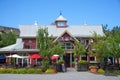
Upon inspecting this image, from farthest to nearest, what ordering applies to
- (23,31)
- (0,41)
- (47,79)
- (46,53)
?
1. (0,41)
2. (23,31)
3. (46,53)
4. (47,79)

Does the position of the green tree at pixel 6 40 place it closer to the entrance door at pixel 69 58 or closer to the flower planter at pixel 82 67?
the entrance door at pixel 69 58

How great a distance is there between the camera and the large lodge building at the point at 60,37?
163 ft

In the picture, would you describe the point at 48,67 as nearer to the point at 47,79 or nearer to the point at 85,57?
the point at 47,79

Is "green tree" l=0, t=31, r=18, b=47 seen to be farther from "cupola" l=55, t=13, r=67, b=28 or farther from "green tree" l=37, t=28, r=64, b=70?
"green tree" l=37, t=28, r=64, b=70

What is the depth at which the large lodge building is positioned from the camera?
163 ft

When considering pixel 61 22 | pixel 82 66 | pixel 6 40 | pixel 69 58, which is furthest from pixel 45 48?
pixel 6 40

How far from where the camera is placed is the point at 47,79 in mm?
26109

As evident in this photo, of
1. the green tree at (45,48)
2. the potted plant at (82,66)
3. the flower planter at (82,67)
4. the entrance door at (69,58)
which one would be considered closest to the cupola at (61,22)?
the entrance door at (69,58)

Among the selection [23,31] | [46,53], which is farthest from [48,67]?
[23,31]

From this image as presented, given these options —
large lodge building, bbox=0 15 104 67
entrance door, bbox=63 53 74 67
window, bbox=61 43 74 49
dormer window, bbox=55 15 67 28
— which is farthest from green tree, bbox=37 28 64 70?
dormer window, bbox=55 15 67 28

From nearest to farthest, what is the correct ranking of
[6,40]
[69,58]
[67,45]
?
1. [67,45]
2. [69,58]
3. [6,40]

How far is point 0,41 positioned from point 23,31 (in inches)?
592

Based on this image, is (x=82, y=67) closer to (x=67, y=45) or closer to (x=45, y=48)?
(x=45, y=48)

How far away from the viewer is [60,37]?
Answer: 49.5 meters
